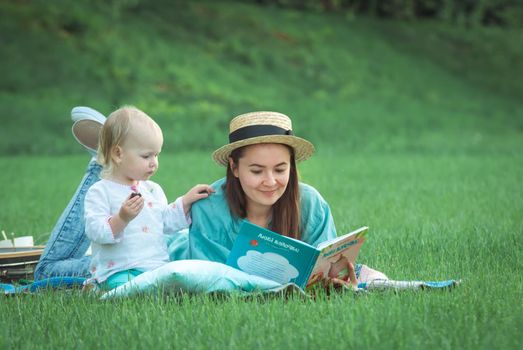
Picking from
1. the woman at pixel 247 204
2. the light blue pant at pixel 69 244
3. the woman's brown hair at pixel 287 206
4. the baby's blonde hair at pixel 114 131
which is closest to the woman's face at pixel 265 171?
the woman at pixel 247 204

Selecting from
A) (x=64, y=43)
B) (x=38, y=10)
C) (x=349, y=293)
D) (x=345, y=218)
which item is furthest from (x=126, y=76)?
(x=349, y=293)

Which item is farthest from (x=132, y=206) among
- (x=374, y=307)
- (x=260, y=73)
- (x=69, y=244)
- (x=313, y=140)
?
(x=260, y=73)

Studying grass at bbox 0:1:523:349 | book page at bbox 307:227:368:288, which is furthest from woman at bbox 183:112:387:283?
grass at bbox 0:1:523:349

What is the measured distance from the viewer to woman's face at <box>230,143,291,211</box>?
200 inches

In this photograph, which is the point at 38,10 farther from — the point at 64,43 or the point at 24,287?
the point at 24,287

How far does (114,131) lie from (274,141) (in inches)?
37.7

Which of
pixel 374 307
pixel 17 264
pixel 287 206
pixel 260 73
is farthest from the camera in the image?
pixel 260 73

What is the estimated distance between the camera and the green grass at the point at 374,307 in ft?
12.6

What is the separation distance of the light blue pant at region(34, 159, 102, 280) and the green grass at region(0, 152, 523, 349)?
30.1 inches

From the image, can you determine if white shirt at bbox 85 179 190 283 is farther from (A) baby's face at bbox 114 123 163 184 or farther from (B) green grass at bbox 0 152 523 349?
(B) green grass at bbox 0 152 523 349

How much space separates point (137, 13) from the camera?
26938mm

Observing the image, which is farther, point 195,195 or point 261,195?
point 195,195

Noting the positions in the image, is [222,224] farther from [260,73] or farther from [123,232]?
[260,73]

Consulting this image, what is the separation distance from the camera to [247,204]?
544 cm
